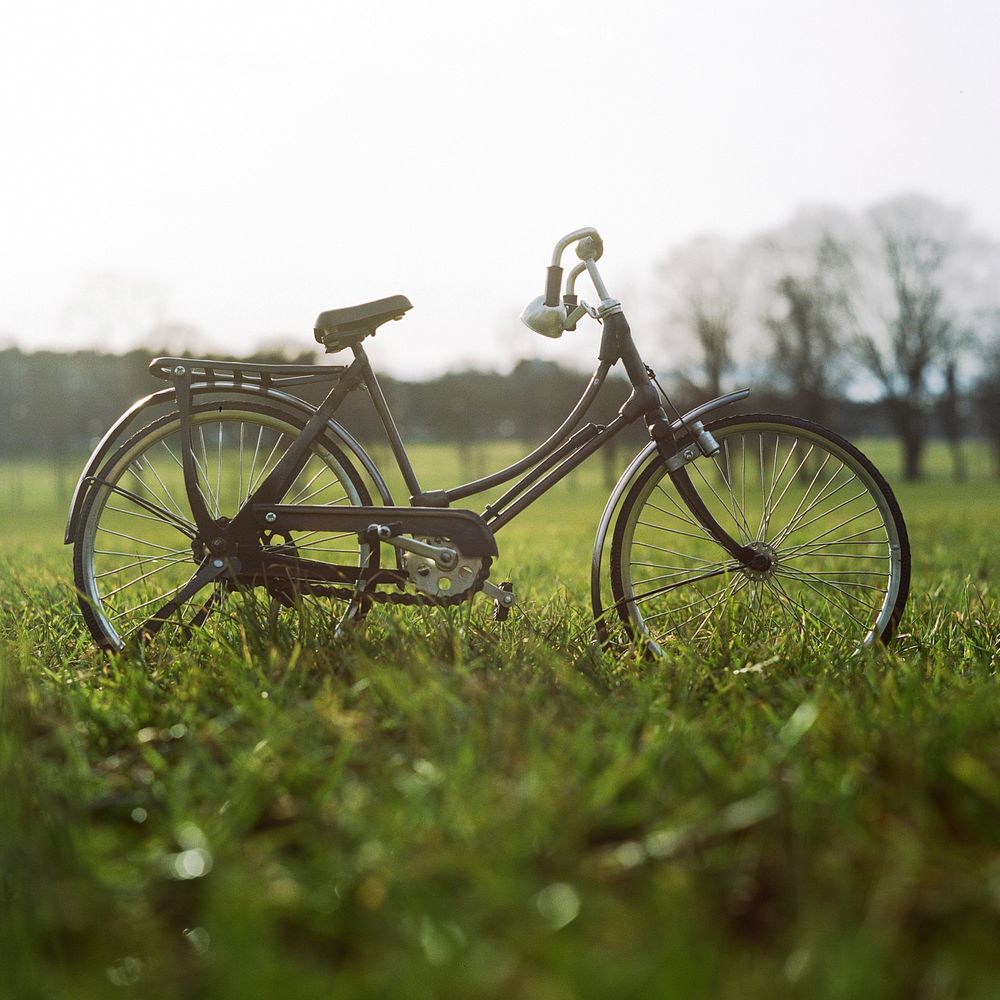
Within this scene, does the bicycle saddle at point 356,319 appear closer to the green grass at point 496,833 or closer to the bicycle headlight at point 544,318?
the bicycle headlight at point 544,318

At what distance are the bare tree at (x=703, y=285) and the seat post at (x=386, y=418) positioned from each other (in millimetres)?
39980

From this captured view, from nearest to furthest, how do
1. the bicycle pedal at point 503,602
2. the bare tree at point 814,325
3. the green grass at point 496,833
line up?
the green grass at point 496,833
the bicycle pedal at point 503,602
the bare tree at point 814,325

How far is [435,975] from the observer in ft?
4.60

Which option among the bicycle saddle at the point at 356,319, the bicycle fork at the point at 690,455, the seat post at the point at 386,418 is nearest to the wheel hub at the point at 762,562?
the bicycle fork at the point at 690,455

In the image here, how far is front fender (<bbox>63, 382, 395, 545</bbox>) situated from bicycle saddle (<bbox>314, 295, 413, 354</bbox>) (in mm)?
291

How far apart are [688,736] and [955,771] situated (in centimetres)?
58

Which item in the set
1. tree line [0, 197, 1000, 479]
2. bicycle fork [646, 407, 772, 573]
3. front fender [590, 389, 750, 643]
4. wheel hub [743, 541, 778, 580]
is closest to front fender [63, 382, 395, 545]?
front fender [590, 389, 750, 643]

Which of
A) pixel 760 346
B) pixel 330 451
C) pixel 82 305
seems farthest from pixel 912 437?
pixel 330 451

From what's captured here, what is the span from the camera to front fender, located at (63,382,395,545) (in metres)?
3.66

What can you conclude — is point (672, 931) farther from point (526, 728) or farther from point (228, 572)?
point (228, 572)

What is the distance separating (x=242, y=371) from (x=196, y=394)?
0.20 meters

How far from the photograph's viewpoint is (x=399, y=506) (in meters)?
3.70

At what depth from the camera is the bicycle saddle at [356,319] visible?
3547 millimetres

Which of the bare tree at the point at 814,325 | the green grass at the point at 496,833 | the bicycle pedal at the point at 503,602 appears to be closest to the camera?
the green grass at the point at 496,833
